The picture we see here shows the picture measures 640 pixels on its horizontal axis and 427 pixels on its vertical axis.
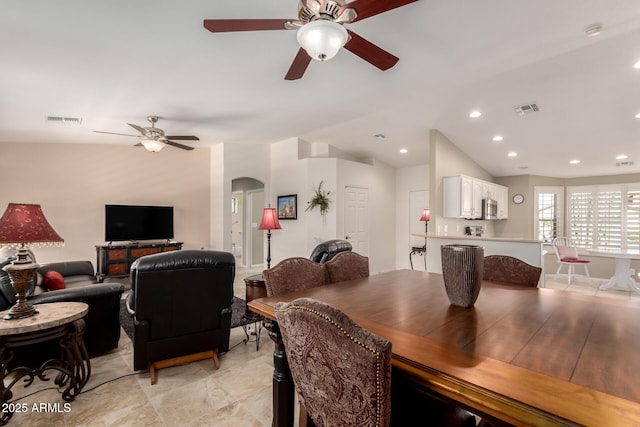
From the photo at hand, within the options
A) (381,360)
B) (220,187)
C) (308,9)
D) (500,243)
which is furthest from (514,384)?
(220,187)

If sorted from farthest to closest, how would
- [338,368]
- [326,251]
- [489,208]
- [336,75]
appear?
[489,208] → [336,75] → [326,251] → [338,368]

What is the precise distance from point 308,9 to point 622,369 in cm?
209

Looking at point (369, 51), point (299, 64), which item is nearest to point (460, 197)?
point (369, 51)

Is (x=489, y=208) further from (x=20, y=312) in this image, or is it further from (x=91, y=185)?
(x=91, y=185)

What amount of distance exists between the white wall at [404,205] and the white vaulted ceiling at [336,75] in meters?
1.72

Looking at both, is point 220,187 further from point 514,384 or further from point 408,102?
point 514,384

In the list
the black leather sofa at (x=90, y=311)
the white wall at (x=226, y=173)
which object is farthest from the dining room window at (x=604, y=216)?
the black leather sofa at (x=90, y=311)

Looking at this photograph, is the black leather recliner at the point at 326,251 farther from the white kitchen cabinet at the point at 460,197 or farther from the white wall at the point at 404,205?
the white wall at the point at 404,205

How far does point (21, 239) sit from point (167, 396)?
1455 mm

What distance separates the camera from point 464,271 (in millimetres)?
1488

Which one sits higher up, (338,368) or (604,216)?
(604,216)

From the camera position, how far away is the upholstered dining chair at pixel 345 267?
7.66ft

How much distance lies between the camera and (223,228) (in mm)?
6438

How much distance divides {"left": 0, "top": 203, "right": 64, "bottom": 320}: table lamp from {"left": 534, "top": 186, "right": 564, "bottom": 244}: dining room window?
9117 millimetres
